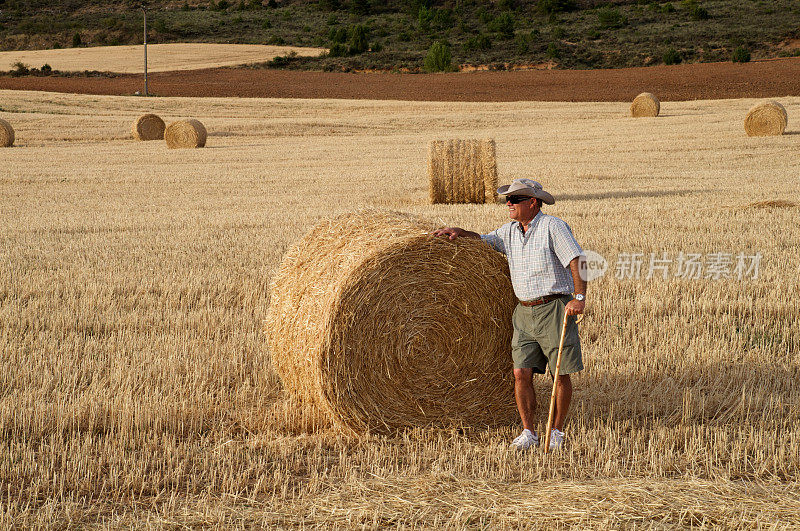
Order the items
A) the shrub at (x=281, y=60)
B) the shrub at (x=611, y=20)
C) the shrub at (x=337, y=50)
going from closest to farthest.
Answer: the shrub at (x=281, y=60) < the shrub at (x=337, y=50) < the shrub at (x=611, y=20)

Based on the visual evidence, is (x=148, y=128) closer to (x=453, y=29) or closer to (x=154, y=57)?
(x=154, y=57)

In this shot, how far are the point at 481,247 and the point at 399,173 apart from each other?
15.4 meters

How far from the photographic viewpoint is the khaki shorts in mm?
4898

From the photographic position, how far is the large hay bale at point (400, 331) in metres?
5.04

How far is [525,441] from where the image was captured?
491 cm

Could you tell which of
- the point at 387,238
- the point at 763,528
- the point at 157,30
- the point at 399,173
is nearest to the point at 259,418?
the point at 387,238

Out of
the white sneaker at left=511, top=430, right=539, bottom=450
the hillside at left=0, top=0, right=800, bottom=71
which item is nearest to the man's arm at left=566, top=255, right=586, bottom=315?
the white sneaker at left=511, top=430, right=539, bottom=450

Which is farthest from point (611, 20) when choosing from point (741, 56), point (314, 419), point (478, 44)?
point (314, 419)

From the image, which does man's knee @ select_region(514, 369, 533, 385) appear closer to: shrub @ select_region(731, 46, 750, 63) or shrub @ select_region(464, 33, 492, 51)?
shrub @ select_region(731, 46, 750, 63)

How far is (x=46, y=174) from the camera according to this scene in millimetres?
21281

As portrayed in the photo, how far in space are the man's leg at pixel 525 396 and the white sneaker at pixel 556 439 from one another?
18cm

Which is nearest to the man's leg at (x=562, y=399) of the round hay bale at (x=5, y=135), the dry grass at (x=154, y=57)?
the round hay bale at (x=5, y=135)

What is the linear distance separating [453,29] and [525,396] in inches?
Answer: 3284

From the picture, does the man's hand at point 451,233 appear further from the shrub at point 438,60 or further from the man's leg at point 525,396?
the shrub at point 438,60
